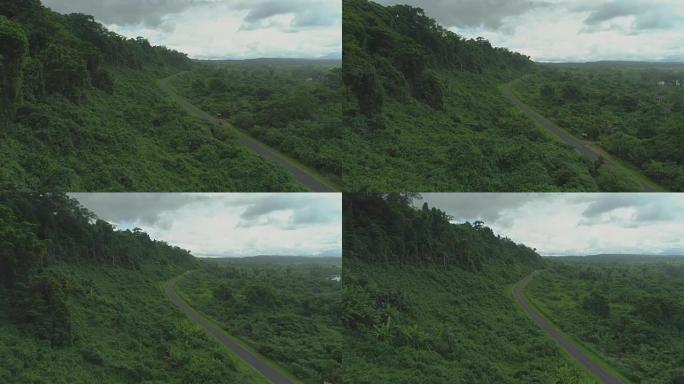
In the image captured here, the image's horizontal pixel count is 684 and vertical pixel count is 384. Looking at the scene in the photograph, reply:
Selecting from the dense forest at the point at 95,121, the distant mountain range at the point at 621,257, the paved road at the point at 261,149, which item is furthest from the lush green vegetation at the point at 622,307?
the dense forest at the point at 95,121

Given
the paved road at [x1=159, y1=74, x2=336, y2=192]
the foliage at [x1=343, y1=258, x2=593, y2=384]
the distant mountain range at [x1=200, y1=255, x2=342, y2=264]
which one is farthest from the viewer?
the distant mountain range at [x1=200, y1=255, x2=342, y2=264]

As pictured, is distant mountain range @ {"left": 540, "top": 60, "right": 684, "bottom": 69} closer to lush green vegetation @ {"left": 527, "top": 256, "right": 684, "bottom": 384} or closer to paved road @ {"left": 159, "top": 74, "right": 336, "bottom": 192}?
lush green vegetation @ {"left": 527, "top": 256, "right": 684, "bottom": 384}

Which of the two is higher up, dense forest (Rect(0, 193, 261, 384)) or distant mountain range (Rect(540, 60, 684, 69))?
distant mountain range (Rect(540, 60, 684, 69))

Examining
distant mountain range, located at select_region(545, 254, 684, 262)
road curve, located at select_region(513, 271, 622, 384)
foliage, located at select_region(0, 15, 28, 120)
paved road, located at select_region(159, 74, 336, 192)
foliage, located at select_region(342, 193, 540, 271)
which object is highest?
foliage, located at select_region(0, 15, 28, 120)

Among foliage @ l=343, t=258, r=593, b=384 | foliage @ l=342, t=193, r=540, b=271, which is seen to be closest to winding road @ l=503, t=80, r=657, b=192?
foliage @ l=342, t=193, r=540, b=271

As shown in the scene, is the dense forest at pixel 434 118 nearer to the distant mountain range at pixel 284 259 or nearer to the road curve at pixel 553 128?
the road curve at pixel 553 128

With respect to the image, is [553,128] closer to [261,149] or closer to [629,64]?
[629,64]

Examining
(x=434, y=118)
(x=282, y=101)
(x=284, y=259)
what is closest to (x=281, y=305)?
(x=284, y=259)
